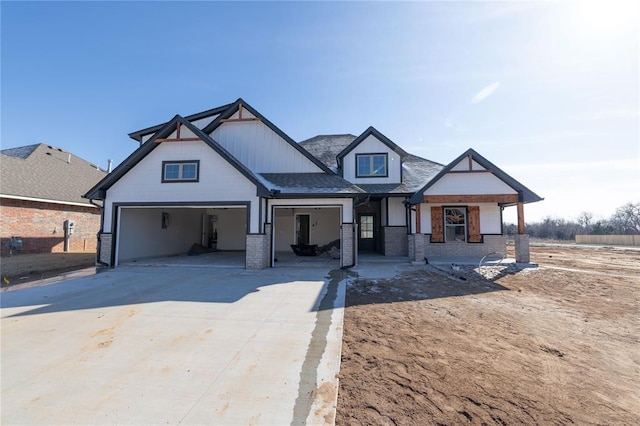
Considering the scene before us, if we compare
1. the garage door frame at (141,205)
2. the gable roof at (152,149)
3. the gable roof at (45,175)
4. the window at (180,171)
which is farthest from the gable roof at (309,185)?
the gable roof at (45,175)

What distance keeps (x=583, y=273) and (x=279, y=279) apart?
11.4 metres

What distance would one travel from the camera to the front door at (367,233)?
16.8 metres

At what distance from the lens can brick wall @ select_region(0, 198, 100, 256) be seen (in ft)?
46.9

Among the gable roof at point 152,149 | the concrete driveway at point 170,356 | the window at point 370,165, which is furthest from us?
the window at point 370,165

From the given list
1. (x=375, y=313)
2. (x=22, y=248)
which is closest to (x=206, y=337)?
(x=375, y=313)

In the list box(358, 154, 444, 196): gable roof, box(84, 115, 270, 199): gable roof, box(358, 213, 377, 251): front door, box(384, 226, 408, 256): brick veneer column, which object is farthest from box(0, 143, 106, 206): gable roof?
box(384, 226, 408, 256): brick veneer column

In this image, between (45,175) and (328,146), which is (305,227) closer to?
(328,146)

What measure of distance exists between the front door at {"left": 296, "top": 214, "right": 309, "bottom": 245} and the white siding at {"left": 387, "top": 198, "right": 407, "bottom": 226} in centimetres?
538

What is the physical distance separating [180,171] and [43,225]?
11187mm

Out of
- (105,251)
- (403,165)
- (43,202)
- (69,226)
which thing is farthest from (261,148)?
(69,226)

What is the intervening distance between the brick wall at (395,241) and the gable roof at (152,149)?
745 centimetres

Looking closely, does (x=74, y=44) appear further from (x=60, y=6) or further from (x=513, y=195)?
(x=513, y=195)

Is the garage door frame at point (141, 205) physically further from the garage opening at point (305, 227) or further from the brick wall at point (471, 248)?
the brick wall at point (471, 248)

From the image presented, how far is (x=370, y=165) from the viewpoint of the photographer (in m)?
15.0
